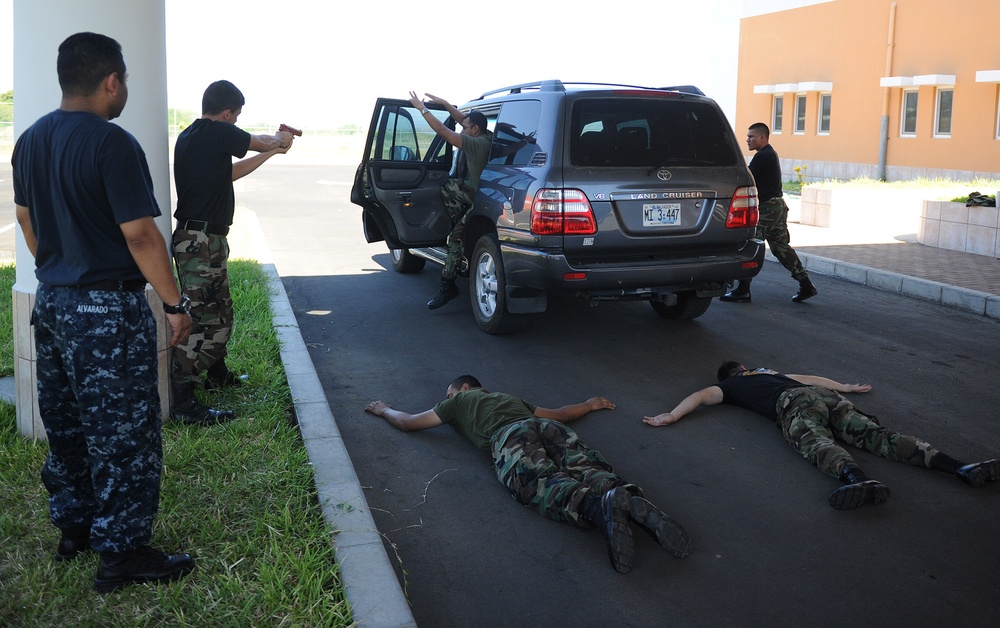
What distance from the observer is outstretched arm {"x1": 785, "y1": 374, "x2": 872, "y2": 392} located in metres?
5.79

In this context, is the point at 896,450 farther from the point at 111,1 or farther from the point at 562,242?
the point at 111,1

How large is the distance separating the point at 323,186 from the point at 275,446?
22.3 m

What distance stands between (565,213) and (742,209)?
1524mm

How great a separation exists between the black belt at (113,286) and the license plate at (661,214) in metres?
4.29

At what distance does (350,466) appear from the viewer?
A: 15.4 ft

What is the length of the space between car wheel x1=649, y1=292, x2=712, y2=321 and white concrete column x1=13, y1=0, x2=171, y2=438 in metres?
4.73

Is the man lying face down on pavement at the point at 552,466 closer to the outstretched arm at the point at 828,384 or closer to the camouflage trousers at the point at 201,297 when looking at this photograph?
the camouflage trousers at the point at 201,297

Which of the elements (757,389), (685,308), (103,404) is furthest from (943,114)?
(103,404)

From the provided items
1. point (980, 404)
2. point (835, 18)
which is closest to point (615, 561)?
point (980, 404)

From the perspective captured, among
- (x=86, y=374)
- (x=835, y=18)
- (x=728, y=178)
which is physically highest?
Result: (x=835, y=18)

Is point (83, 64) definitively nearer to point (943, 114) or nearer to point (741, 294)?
point (741, 294)

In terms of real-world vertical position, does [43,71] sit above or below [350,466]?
above

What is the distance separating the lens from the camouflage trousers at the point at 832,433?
4.81m

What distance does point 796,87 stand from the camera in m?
29.2
